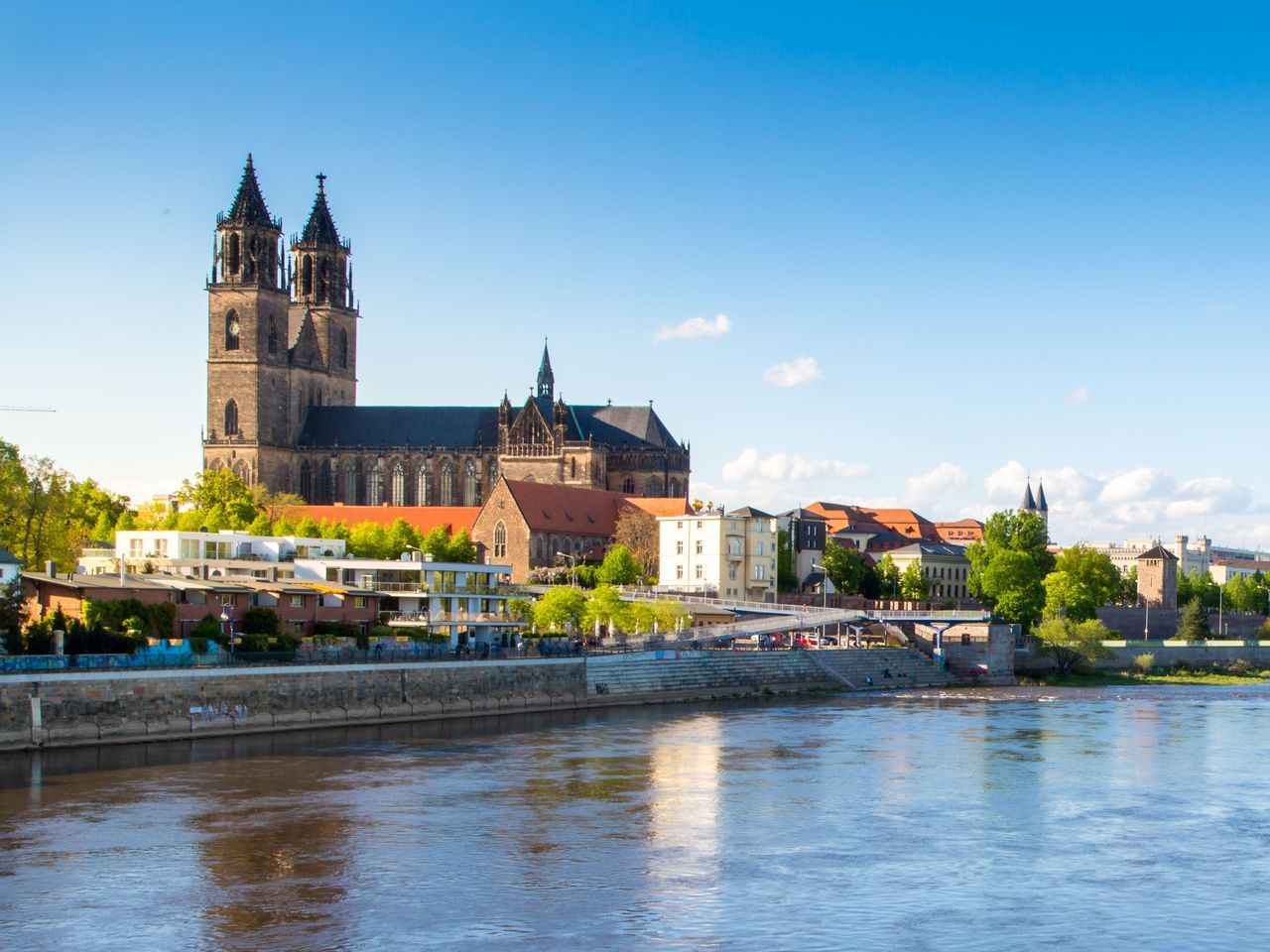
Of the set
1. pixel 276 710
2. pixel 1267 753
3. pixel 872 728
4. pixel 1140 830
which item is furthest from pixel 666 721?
pixel 1140 830

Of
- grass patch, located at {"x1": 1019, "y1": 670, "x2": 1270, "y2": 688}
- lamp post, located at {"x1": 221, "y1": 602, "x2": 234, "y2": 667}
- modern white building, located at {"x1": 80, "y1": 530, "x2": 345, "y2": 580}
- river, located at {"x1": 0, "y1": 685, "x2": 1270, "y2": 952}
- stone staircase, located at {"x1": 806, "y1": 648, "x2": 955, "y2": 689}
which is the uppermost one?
modern white building, located at {"x1": 80, "y1": 530, "x2": 345, "y2": 580}

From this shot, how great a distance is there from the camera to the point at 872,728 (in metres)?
65.7

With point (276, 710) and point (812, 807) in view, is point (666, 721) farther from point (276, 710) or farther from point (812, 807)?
point (812, 807)

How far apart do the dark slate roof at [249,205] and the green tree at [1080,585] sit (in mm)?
72358

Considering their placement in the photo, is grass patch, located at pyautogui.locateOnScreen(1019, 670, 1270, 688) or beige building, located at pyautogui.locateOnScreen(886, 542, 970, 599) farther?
beige building, located at pyautogui.locateOnScreen(886, 542, 970, 599)

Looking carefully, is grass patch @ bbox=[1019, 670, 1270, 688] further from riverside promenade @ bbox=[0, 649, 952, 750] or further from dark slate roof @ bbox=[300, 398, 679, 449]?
dark slate roof @ bbox=[300, 398, 679, 449]

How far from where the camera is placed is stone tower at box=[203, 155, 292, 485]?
493 ft

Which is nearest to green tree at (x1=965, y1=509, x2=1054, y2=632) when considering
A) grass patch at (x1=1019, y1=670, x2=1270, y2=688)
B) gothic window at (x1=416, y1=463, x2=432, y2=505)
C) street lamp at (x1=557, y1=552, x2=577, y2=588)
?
grass patch at (x1=1019, y1=670, x2=1270, y2=688)

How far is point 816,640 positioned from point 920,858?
60.5 m

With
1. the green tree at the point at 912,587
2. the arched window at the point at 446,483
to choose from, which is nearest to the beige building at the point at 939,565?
the green tree at the point at 912,587

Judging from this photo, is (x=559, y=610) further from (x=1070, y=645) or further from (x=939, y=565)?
(x=939, y=565)

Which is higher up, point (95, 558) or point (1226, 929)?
point (95, 558)

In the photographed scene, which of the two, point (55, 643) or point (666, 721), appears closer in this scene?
point (55, 643)

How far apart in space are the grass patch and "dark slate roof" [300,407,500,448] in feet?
215
